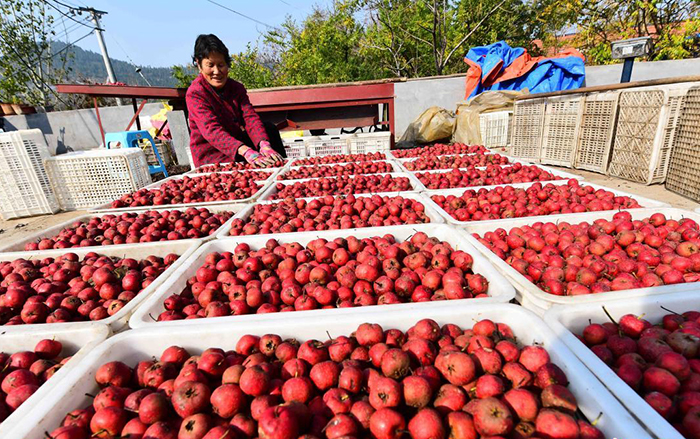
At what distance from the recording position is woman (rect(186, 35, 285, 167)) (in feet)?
15.5

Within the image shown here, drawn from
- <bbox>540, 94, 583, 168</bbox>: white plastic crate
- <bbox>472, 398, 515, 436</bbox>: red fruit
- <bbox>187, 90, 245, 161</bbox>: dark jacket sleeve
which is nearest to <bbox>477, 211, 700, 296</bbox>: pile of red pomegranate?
<bbox>472, 398, 515, 436</bbox>: red fruit

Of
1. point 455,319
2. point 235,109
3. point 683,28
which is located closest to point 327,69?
point 235,109

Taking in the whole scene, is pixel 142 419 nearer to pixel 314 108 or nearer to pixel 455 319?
pixel 455 319

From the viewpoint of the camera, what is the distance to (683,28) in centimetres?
1268

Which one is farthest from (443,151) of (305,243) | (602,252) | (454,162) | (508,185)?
(305,243)

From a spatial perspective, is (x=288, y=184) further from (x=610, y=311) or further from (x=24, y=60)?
(x=24, y=60)

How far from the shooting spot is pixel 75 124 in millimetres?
15391

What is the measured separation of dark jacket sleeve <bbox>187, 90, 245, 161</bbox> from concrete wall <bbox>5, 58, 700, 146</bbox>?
966 centimetres

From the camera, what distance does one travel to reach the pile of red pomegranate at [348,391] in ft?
3.31

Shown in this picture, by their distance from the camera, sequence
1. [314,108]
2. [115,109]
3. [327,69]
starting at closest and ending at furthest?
1. [314,108]
2. [115,109]
3. [327,69]

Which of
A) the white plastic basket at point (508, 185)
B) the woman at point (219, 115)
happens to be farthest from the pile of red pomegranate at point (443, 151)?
the white plastic basket at point (508, 185)

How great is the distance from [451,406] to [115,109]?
1843cm

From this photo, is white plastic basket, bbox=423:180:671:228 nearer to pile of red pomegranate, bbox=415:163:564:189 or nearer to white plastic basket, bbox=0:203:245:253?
pile of red pomegranate, bbox=415:163:564:189

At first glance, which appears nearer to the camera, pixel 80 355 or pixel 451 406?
pixel 451 406
